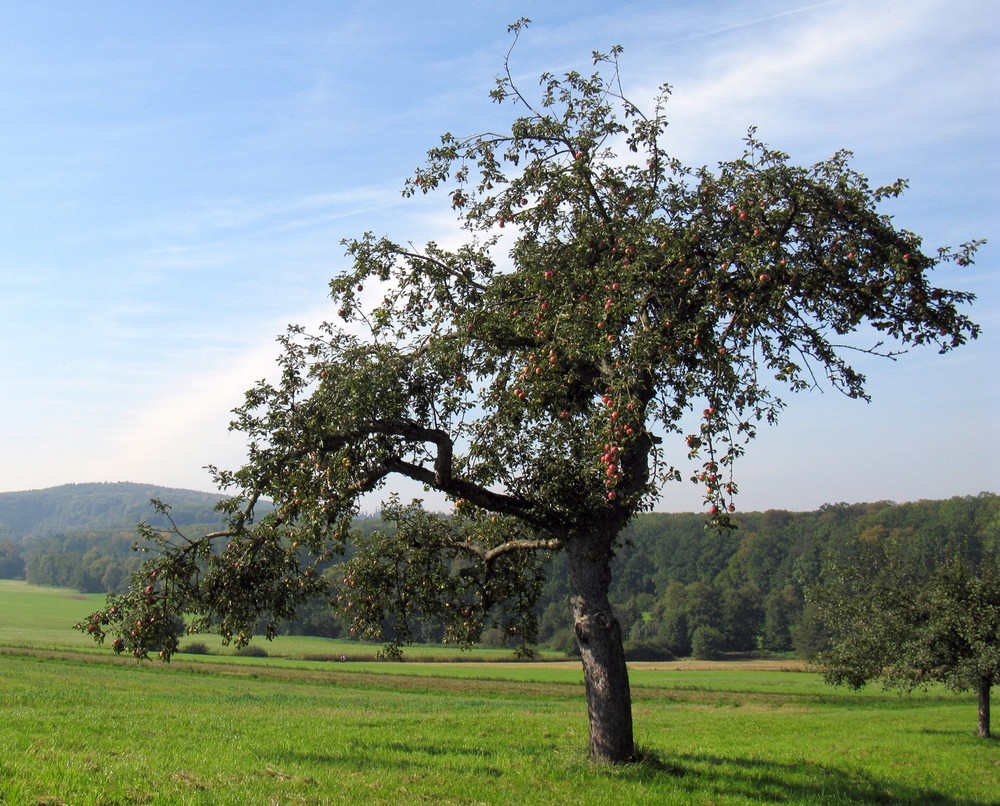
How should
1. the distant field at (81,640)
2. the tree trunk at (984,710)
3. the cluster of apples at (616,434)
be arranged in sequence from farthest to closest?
the distant field at (81,640) → the tree trunk at (984,710) → the cluster of apples at (616,434)

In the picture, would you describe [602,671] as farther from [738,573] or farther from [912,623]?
[738,573]

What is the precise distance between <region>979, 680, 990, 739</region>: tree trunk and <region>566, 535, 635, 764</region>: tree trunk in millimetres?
23023

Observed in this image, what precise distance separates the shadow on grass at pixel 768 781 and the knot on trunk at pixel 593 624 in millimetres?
2180

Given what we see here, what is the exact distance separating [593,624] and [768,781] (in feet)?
14.9

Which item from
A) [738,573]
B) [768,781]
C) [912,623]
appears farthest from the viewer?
[738,573]

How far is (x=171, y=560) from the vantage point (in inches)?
572

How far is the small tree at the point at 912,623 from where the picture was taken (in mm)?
30484

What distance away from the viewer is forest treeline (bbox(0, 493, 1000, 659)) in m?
101

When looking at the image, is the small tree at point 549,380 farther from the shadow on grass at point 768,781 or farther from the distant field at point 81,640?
the distant field at point 81,640

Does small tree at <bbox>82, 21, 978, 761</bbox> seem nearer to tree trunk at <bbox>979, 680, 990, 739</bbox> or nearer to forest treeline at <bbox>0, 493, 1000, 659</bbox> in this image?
tree trunk at <bbox>979, 680, 990, 739</bbox>

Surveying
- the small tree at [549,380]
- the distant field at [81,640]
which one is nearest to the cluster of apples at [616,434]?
the small tree at [549,380]

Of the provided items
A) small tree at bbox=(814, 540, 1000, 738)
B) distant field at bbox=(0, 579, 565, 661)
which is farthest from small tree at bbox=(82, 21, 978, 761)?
distant field at bbox=(0, 579, 565, 661)

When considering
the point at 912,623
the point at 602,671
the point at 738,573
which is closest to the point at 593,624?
the point at 602,671

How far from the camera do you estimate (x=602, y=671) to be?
14383 millimetres
